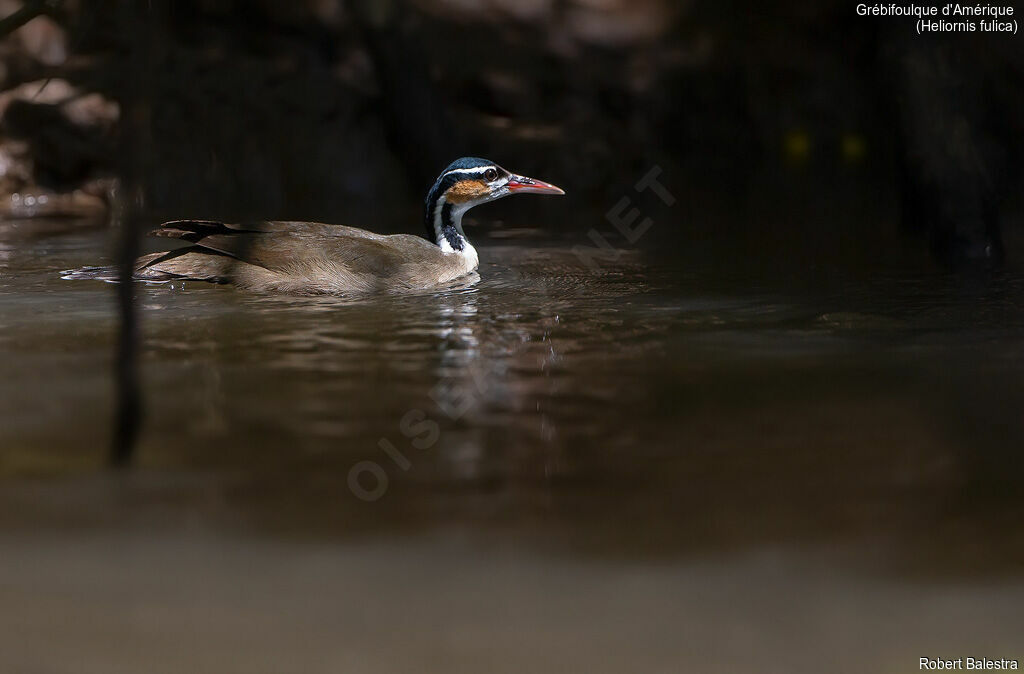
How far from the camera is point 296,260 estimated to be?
307 inches

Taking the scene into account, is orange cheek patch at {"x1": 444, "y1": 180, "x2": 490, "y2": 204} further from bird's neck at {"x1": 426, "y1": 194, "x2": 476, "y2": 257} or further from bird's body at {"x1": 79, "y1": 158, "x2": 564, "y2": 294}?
bird's body at {"x1": 79, "y1": 158, "x2": 564, "y2": 294}

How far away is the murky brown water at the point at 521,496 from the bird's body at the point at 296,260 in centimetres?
118

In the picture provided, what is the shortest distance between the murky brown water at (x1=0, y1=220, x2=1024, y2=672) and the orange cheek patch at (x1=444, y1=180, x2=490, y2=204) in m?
2.18

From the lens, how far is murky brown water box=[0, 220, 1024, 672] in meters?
3.18

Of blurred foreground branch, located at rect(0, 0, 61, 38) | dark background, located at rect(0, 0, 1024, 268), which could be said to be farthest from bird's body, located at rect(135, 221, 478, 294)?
dark background, located at rect(0, 0, 1024, 268)

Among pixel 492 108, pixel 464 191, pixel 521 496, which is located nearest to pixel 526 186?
pixel 464 191

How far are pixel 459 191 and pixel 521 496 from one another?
4933mm

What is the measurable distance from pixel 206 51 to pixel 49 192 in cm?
216

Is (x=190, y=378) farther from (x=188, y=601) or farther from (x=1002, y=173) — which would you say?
(x=1002, y=173)

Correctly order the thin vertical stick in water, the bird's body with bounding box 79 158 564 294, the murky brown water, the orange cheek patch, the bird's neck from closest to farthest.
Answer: the murky brown water, the thin vertical stick in water, the bird's body with bounding box 79 158 564 294, the bird's neck, the orange cheek patch

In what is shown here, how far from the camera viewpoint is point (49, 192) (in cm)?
1338

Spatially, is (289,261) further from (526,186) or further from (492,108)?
(492,108)

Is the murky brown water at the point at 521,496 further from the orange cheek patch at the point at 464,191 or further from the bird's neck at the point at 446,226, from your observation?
the orange cheek patch at the point at 464,191

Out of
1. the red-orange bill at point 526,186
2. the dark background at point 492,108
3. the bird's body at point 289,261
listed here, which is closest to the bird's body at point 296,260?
the bird's body at point 289,261
